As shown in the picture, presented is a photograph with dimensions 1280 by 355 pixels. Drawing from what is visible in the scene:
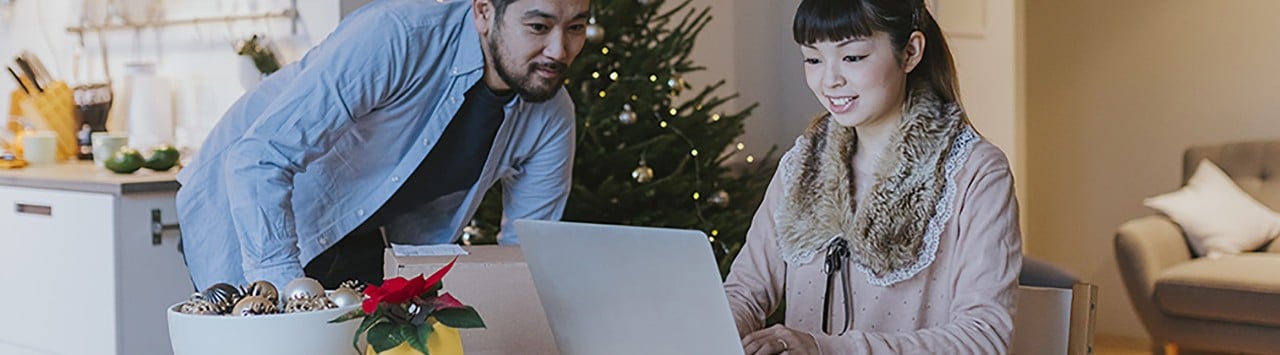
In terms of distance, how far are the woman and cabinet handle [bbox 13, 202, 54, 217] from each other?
2.10m

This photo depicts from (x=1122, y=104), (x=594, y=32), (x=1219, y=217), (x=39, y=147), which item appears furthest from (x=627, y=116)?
(x=1122, y=104)

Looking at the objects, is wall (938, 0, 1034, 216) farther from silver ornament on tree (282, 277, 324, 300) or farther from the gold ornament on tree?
silver ornament on tree (282, 277, 324, 300)

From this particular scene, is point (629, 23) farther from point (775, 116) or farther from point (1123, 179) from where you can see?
point (1123, 179)

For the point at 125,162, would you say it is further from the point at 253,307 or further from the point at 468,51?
the point at 253,307

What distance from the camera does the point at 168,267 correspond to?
2.98m

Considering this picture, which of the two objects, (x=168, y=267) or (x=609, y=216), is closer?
(x=168, y=267)

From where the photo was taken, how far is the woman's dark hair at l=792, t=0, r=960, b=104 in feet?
4.91

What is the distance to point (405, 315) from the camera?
106 cm

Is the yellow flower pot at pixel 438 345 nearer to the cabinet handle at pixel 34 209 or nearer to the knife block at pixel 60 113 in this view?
the cabinet handle at pixel 34 209

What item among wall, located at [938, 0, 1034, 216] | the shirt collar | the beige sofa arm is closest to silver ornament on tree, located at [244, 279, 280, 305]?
the shirt collar

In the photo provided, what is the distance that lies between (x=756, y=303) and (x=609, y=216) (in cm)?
164

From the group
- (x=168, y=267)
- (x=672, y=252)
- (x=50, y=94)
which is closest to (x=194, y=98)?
(x=50, y=94)

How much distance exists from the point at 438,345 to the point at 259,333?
13cm

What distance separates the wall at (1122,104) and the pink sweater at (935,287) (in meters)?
3.97
